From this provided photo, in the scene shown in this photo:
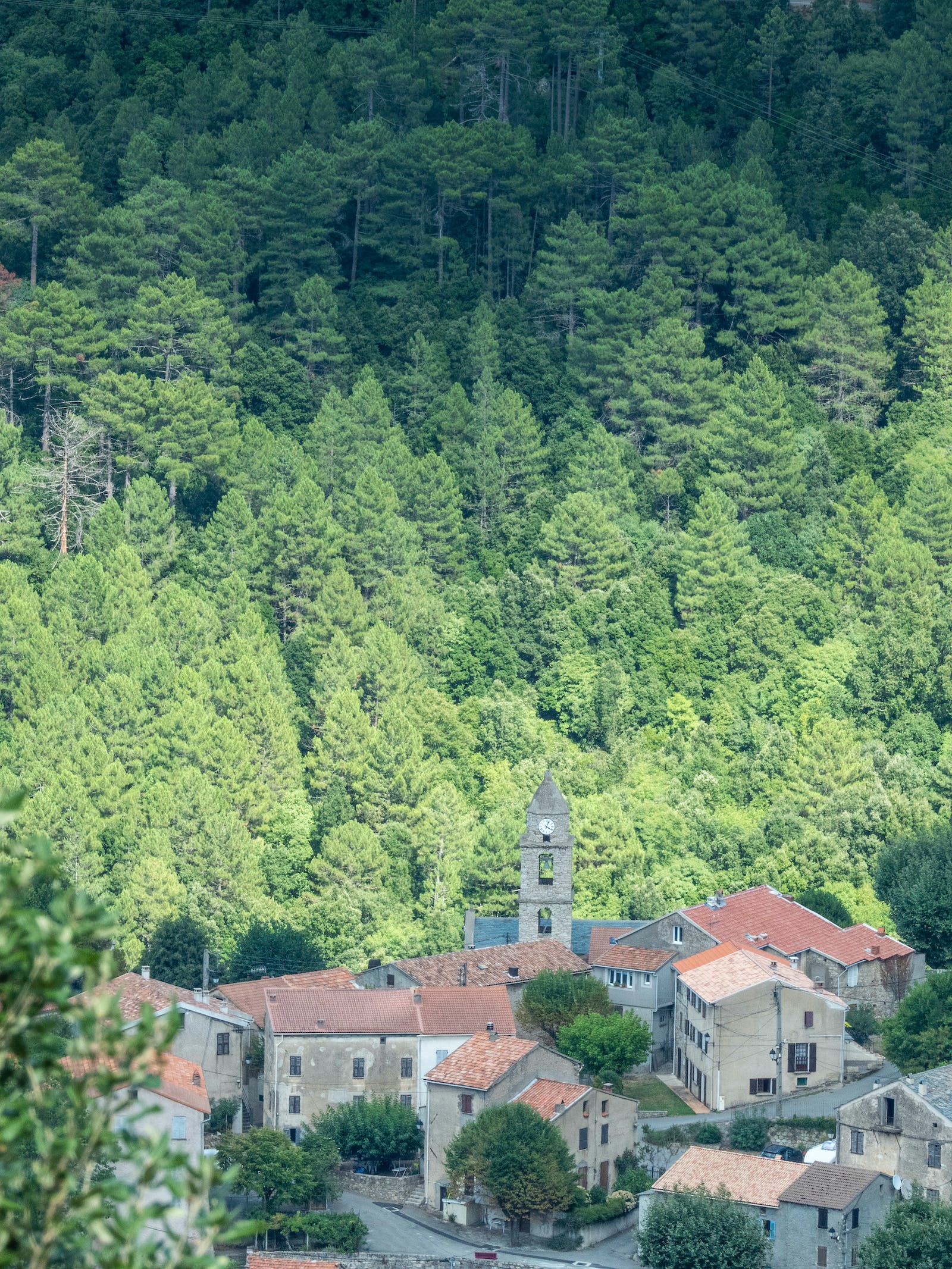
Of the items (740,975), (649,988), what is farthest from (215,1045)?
(740,975)

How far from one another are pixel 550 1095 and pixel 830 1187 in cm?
886

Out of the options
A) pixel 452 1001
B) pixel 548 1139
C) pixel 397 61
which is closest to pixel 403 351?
pixel 397 61

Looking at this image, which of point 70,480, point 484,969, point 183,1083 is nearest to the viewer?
point 183,1083

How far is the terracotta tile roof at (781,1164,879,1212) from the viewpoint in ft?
191

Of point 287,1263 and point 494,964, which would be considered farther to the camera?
point 494,964

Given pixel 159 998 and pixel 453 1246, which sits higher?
pixel 159 998

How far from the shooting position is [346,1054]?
67688 millimetres

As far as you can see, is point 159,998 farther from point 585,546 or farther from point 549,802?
point 585,546

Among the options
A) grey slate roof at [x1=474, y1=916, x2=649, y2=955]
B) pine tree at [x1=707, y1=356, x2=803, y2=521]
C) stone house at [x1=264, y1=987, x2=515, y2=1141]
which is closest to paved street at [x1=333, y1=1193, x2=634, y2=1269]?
stone house at [x1=264, y1=987, x2=515, y2=1141]

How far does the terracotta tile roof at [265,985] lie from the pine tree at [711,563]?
28.8 meters

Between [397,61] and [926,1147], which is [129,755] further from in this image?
[397,61]

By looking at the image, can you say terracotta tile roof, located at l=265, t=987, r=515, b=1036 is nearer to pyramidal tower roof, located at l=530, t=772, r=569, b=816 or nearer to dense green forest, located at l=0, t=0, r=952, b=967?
pyramidal tower roof, located at l=530, t=772, r=569, b=816

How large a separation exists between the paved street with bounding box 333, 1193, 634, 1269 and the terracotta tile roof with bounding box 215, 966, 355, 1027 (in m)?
9.35

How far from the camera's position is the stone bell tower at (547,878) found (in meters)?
75.9
